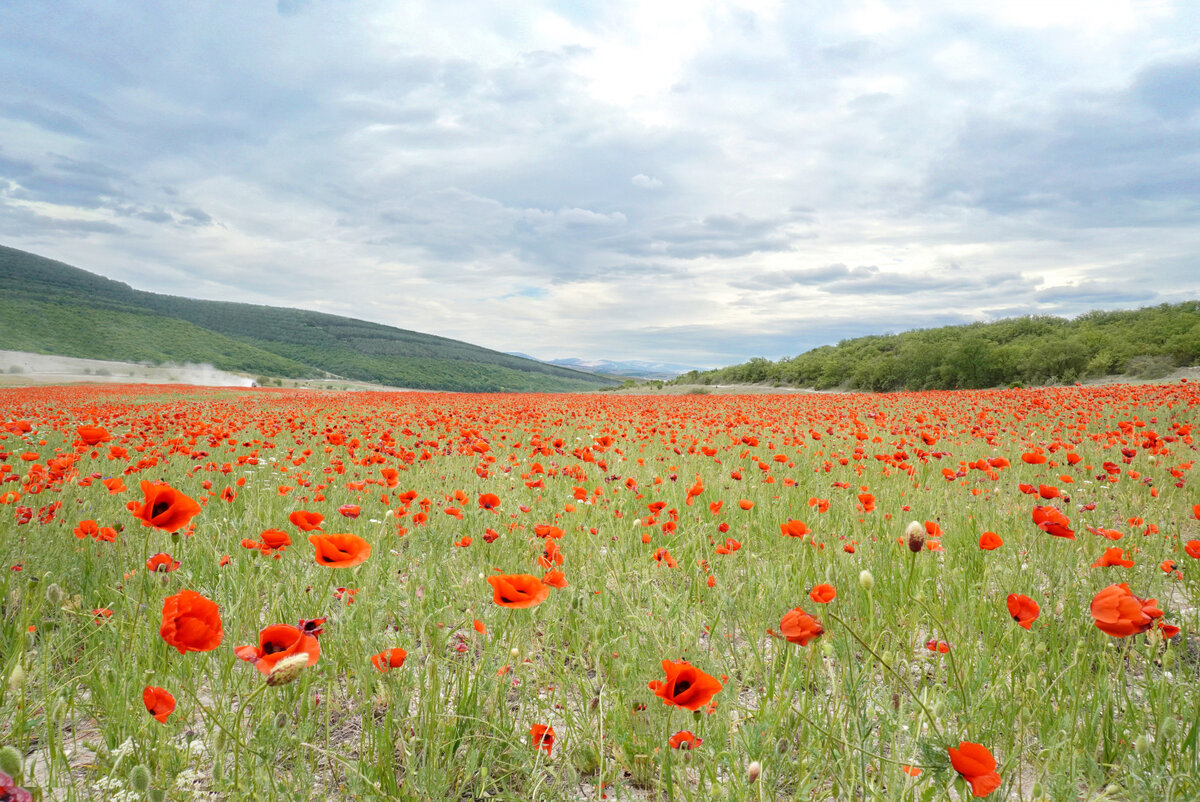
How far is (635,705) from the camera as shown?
1908 mm

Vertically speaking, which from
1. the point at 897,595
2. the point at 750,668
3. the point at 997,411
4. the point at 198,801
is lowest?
the point at 198,801

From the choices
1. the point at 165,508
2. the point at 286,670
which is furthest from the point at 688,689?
the point at 165,508

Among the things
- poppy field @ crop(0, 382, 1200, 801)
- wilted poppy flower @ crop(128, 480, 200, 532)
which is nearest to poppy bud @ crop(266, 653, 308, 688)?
poppy field @ crop(0, 382, 1200, 801)

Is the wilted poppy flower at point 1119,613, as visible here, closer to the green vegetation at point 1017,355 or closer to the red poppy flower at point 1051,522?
the red poppy flower at point 1051,522

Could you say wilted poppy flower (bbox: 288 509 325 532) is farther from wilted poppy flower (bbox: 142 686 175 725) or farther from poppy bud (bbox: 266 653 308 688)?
poppy bud (bbox: 266 653 308 688)

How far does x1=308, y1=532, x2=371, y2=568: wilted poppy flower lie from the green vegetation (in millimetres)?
30338

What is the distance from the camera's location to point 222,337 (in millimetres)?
109562

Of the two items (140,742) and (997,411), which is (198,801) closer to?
(140,742)

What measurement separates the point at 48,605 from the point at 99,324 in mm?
130173

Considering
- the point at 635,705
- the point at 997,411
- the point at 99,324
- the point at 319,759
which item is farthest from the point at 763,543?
the point at 99,324

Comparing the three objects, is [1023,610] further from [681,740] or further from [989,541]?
[681,740]

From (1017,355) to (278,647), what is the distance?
3739cm

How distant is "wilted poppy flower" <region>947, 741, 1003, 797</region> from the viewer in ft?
3.45

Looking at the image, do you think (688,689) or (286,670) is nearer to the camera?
(286,670)
